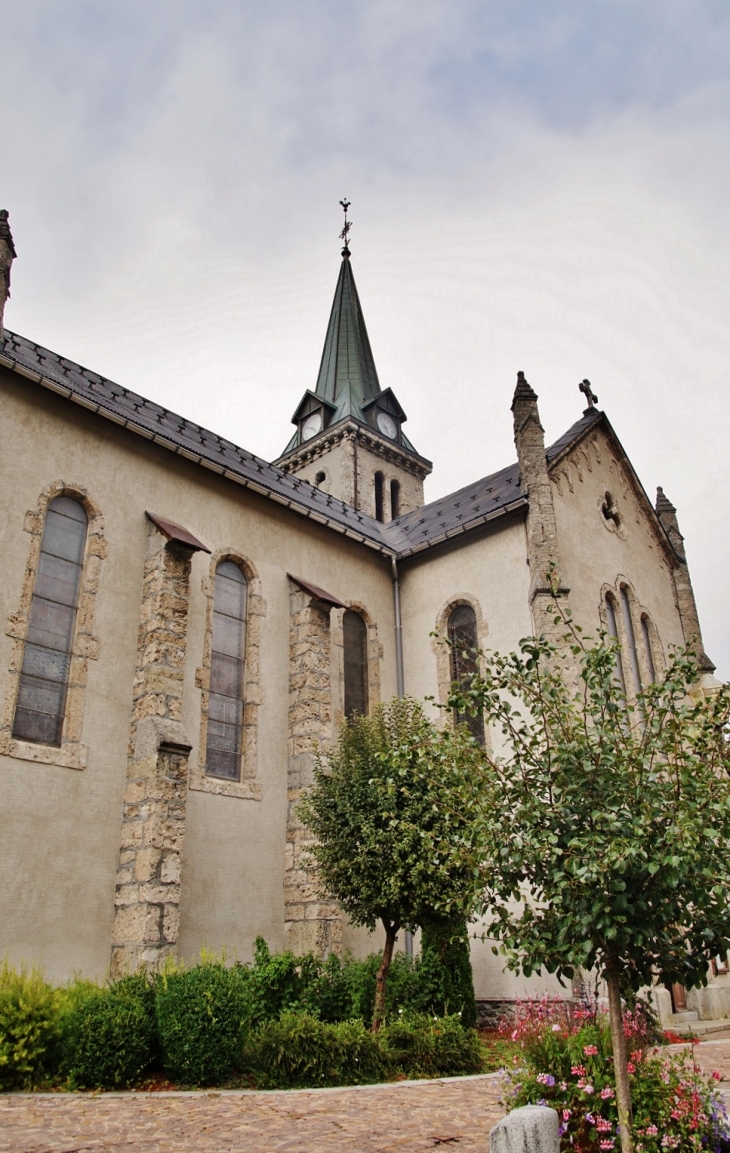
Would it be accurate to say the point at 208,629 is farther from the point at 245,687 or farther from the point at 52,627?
the point at 52,627

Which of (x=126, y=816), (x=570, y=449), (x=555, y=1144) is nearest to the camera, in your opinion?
(x=555, y=1144)

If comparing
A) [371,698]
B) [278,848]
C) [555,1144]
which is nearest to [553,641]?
[371,698]

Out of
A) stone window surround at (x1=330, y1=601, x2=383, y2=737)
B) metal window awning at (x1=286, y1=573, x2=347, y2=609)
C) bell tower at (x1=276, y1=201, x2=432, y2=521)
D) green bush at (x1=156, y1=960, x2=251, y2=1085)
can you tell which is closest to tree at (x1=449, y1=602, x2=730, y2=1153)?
green bush at (x1=156, y1=960, x2=251, y2=1085)

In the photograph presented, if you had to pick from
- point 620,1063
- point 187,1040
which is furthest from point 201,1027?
point 620,1063

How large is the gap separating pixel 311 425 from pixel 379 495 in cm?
442

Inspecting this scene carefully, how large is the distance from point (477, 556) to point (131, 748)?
8114 millimetres

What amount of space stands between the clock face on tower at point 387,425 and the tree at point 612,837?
28077 millimetres

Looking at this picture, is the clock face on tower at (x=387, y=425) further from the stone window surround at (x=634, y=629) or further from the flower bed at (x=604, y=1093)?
the flower bed at (x=604, y=1093)

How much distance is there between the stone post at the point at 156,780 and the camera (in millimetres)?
10695

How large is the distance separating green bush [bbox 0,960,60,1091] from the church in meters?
2.48

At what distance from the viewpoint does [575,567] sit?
16.8 m

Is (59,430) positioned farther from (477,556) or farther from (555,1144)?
(555,1144)

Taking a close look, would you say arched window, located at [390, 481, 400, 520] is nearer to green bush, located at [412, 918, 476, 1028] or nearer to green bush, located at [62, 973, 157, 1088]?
green bush, located at [412, 918, 476, 1028]

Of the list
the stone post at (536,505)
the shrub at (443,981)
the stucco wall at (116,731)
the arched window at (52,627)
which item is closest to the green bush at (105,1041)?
the stucco wall at (116,731)
